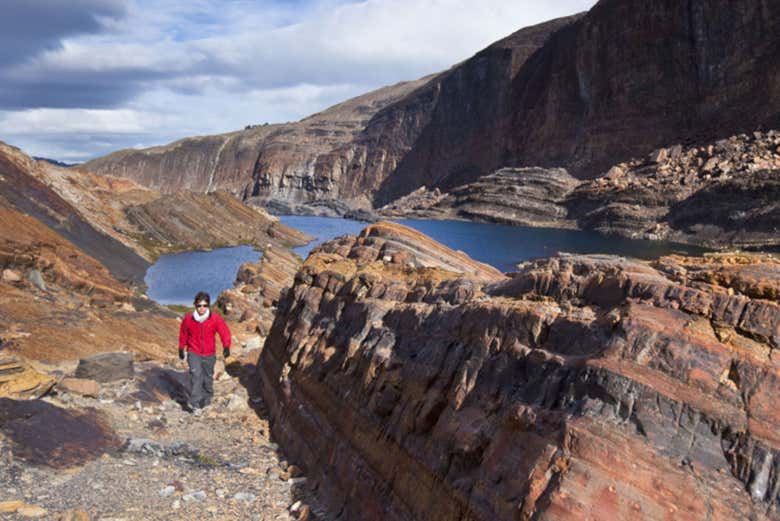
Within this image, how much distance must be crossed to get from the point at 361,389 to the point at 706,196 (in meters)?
57.8

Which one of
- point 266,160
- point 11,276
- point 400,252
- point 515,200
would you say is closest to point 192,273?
point 11,276

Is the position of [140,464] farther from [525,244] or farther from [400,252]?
[525,244]

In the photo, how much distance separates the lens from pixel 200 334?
39.3ft

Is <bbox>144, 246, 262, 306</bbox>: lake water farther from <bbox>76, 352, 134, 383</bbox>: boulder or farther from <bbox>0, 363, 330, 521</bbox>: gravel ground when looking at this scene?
<bbox>0, 363, 330, 521</bbox>: gravel ground

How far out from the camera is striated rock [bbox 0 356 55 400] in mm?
10234

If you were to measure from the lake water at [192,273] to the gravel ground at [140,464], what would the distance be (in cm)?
2134

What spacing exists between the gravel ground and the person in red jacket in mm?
497

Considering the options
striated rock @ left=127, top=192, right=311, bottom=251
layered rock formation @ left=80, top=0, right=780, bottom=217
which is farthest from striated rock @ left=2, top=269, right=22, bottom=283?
layered rock formation @ left=80, top=0, right=780, bottom=217

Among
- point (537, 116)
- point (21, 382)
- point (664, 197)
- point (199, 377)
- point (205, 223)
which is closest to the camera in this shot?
point (21, 382)

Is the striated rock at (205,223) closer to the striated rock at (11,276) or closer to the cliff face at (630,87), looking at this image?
the striated rock at (11,276)

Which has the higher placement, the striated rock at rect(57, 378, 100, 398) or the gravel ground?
the striated rock at rect(57, 378, 100, 398)

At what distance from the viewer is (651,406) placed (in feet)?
17.5

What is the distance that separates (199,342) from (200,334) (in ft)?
0.52

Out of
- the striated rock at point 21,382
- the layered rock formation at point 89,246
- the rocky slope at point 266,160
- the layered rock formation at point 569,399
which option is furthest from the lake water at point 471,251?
the rocky slope at point 266,160
